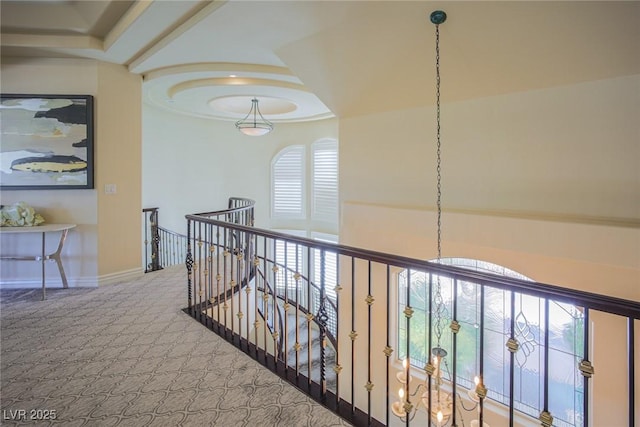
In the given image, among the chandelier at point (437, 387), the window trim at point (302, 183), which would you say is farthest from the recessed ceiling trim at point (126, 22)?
the window trim at point (302, 183)

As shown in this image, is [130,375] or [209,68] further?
[209,68]

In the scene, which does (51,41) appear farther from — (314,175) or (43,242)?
(314,175)

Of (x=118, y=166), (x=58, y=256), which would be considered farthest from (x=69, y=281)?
(x=118, y=166)

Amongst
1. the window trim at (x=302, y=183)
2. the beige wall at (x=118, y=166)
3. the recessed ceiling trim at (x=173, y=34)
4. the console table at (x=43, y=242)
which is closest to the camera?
the recessed ceiling trim at (x=173, y=34)

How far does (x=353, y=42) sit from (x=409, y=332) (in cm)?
283

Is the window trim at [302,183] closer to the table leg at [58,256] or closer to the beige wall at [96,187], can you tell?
the beige wall at [96,187]

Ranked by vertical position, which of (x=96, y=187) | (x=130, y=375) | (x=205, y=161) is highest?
(x=205, y=161)

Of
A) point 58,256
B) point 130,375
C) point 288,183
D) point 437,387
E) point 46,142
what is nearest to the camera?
point 437,387

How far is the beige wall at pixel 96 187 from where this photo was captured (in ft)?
13.6

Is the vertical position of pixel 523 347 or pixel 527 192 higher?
pixel 527 192

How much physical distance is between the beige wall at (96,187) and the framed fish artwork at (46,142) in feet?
0.35

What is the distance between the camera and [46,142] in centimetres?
415

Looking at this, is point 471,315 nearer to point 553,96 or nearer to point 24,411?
point 553,96

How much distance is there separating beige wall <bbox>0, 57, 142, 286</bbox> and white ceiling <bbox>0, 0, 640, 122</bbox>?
0.20m
